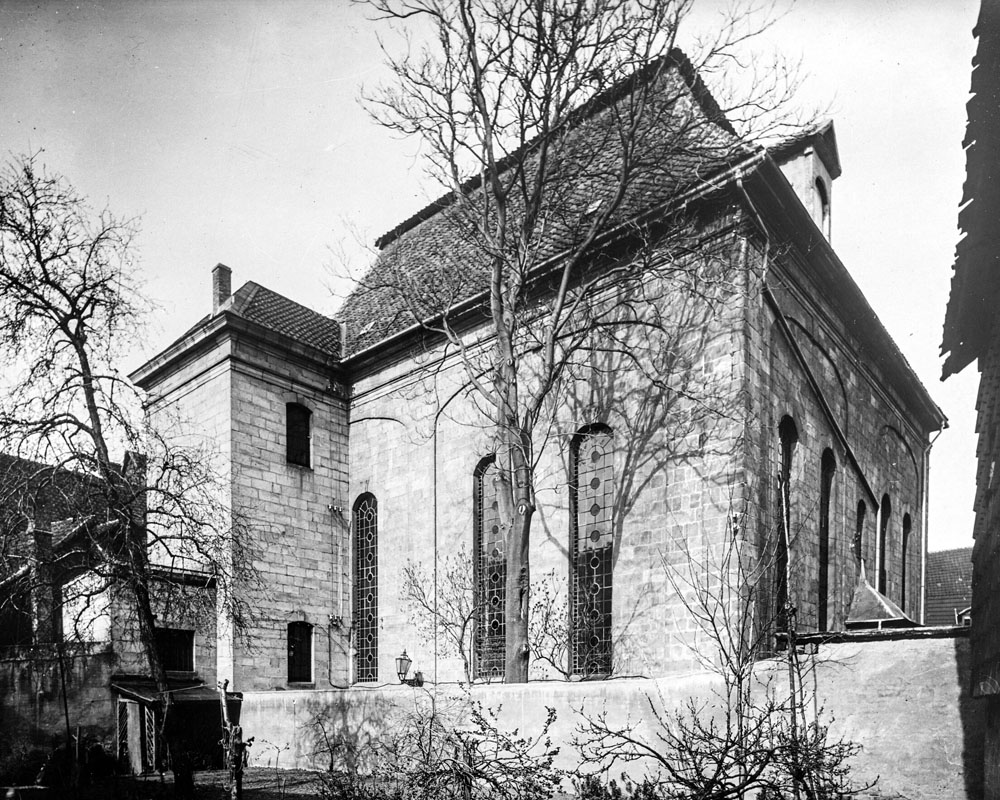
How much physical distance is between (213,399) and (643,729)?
12.7 m

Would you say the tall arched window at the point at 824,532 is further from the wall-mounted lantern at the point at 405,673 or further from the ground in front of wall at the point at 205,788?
the ground in front of wall at the point at 205,788

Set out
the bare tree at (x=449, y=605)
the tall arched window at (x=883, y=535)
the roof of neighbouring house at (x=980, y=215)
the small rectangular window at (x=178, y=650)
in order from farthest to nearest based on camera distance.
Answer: the tall arched window at (x=883, y=535)
the small rectangular window at (x=178, y=650)
the bare tree at (x=449, y=605)
the roof of neighbouring house at (x=980, y=215)

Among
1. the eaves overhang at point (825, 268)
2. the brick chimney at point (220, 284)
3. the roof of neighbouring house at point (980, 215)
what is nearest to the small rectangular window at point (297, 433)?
the brick chimney at point (220, 284)

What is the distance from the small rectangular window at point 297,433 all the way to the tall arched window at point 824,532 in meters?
12.0

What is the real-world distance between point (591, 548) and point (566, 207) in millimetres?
6467

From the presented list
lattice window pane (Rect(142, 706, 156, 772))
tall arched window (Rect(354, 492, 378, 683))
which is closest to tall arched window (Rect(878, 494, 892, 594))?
tall arched window (Rect(354, 492, 378, 683))

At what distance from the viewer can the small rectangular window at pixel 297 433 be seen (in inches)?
722

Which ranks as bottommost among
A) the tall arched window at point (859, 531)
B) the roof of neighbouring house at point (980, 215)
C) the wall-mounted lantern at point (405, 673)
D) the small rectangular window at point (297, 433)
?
the wall-mounted lantern at point (405, 673)

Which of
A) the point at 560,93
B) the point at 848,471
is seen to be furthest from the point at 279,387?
the point at 848,471

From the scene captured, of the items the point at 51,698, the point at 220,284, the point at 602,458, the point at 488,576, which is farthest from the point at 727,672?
the point at 220,284

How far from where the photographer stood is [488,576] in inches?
611

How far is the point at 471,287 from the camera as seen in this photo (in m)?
16.6

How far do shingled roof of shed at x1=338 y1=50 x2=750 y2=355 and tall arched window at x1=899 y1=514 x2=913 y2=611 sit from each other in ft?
44.1

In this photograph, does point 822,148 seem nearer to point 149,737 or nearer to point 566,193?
point 566,193
